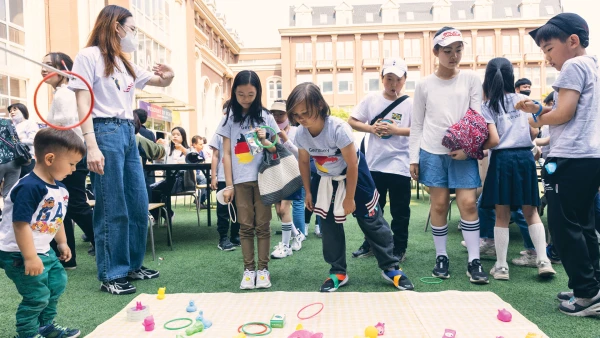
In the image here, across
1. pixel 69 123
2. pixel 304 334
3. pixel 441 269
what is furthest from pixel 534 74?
pixel 304 334

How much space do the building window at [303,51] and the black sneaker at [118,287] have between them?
35034mm

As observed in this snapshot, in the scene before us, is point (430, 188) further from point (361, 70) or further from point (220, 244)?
point (361, 70)

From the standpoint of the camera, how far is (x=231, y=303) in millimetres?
2711

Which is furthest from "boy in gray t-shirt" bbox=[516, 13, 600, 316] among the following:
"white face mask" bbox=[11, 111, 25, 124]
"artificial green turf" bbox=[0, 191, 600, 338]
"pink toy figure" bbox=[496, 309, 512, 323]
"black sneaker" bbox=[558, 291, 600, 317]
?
"white face mask" bbox=[11, 111, 25, 124]


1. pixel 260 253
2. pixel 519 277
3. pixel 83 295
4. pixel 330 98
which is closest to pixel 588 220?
pixel 519 277

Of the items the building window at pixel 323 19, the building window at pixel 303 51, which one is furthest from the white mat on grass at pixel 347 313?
the building window at pixel 323 19

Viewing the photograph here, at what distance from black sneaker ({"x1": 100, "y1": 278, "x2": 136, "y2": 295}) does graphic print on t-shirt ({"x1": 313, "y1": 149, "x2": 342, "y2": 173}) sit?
1.56m

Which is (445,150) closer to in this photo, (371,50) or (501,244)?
(501,244)

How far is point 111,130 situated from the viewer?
9.86ft

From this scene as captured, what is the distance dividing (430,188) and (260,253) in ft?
4.46

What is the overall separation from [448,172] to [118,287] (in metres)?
2.48

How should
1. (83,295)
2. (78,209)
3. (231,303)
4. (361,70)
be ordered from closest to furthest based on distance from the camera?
1. (231,303)
2. (83,295)
3. (78,209)
4. (361,70)

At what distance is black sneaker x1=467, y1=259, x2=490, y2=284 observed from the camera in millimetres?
3031

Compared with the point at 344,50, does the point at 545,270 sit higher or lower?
lower
